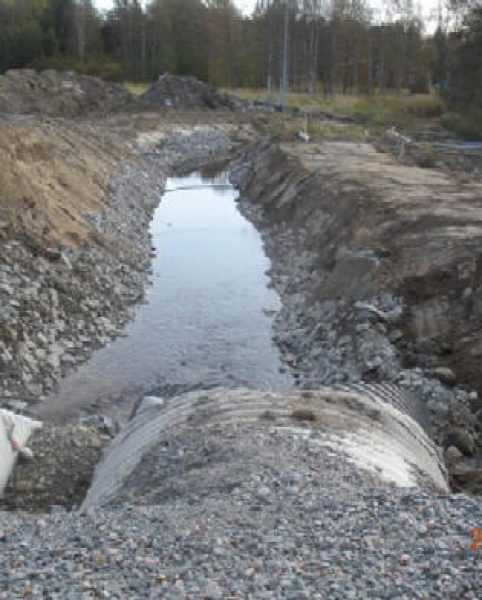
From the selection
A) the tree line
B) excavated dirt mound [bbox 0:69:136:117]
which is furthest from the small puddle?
the tree line

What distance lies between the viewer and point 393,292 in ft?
56.3

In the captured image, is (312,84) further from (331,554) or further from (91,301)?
(331,554)

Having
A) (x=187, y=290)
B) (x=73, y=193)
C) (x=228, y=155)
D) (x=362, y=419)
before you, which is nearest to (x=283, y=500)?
(x=362, y=419)

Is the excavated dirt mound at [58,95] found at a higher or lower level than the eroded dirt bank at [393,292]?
higher

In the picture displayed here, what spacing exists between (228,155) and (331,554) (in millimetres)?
46172

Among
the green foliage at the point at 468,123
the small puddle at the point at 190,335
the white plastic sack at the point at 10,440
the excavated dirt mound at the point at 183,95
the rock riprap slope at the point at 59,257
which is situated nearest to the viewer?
the white plastic sack at the point at 10,440

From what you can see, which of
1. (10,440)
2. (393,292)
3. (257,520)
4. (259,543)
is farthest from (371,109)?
(259,543)

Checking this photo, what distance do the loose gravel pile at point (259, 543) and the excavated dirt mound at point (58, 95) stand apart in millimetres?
47262

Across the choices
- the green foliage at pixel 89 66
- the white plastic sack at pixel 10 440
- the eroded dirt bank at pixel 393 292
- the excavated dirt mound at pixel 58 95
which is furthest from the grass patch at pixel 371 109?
the white plastic sack at pixel 10 440

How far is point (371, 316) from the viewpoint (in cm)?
1644

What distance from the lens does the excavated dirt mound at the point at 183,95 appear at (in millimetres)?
65688

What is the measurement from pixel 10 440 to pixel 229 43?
7404 cm

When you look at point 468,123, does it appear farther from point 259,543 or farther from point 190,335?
point 259,543

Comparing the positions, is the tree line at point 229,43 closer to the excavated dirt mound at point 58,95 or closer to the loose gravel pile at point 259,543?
the excavated dirt mound at point 58,95
